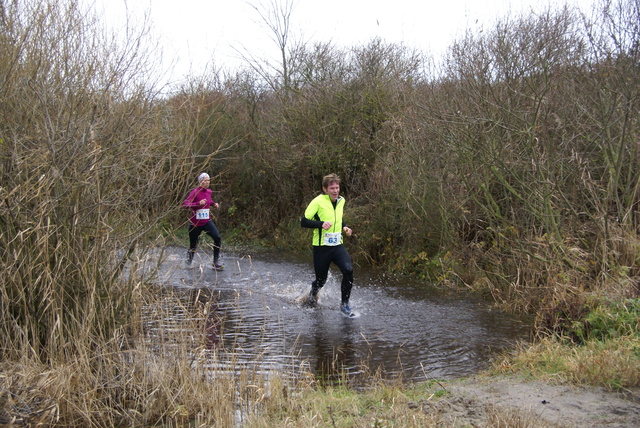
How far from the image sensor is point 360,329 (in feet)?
26.5

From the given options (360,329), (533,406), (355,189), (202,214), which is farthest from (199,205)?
(533,406)

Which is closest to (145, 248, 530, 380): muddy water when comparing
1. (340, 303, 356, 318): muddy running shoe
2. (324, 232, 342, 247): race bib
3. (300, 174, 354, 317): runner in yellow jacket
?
(340, 303, 356, 318): muddy running shoe

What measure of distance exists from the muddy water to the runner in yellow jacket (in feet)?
1.94

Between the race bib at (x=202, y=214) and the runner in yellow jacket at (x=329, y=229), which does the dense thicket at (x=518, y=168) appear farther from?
the race bib at (x=202, y=214)

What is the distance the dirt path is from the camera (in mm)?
4340

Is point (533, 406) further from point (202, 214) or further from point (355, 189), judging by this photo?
point (355, 189)

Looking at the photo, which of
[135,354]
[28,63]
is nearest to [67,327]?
[135,354]

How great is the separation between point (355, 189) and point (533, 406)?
10.9 m

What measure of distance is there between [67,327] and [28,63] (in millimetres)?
2492

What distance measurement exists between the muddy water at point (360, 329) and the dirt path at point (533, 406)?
2.72 feet

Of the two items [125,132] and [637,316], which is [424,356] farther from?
[125,132]

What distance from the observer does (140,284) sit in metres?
5.86

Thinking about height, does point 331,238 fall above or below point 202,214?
below

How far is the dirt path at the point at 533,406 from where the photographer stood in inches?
171
